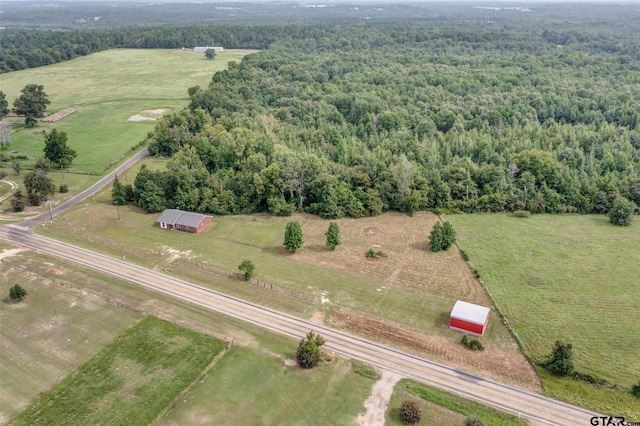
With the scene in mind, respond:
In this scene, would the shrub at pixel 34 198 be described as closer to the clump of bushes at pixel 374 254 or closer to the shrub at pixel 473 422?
the clump of bushes at pixel 374 254

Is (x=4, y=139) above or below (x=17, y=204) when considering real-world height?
above

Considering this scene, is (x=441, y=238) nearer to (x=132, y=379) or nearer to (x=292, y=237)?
(x=292, y=237)

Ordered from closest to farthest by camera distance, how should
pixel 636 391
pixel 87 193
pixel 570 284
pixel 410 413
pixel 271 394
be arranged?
pixel 410 413 → pixel 636 391 → pixel 271 394 → pixel 570 284 → pixel 87 193

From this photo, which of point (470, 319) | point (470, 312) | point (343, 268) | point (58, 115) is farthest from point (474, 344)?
point (58, 115)

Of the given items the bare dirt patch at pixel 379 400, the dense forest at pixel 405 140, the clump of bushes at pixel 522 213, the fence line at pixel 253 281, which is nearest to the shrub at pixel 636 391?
the bare dirt patch at pixel 379 400

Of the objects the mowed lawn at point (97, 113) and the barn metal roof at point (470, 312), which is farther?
the mowed lawn at point (97, 113)

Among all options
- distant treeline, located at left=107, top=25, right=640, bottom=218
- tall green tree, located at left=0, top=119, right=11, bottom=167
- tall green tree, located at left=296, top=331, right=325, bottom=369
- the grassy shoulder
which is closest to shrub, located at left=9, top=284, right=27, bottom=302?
distant treeline, located at left=107, top=25, right=640, bottom=218

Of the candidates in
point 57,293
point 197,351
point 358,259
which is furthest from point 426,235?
point 57,293
